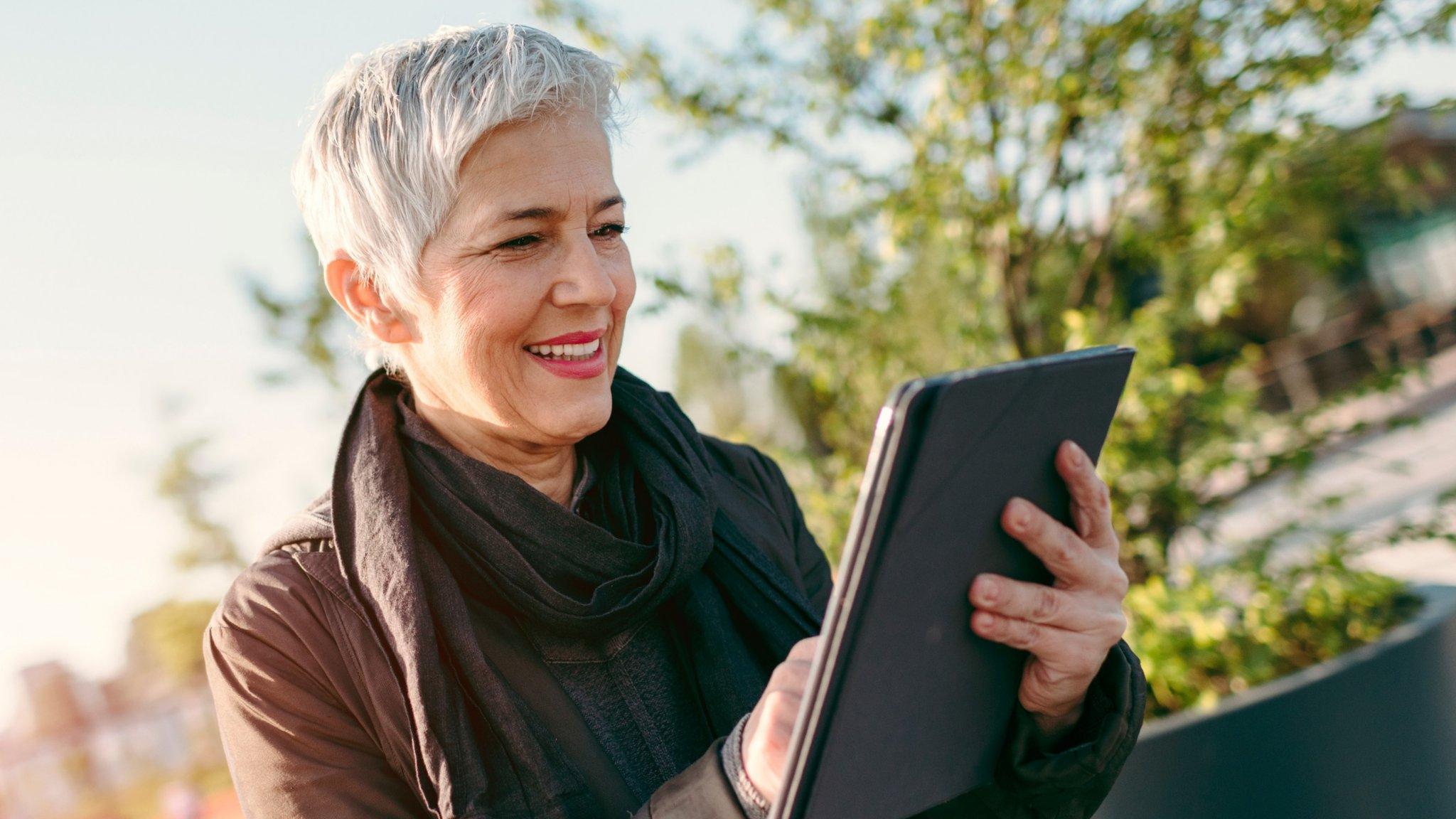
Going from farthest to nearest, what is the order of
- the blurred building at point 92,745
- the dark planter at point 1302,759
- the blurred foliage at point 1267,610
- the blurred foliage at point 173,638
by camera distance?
the blurred foliage at point 173,638, the blurred building at point 92,745, the blurred foliage at point 1267,610, the dark planter at point 1302,759

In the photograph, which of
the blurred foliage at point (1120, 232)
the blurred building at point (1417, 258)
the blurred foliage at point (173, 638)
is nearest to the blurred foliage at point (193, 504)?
the blurred foliage at point (173, 638)

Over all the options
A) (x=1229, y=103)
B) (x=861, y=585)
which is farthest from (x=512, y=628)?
(x=1229, y=103)

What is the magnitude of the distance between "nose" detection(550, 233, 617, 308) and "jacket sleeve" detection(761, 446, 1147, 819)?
88cm

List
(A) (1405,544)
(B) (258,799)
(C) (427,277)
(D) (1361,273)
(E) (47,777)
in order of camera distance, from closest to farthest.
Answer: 1. (B) (258,799)
2. (C) (427,277)
3. (A) (1405,544)
4. (E) (47,777)
5. (D) (1361,273)

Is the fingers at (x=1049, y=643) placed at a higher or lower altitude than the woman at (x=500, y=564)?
lower

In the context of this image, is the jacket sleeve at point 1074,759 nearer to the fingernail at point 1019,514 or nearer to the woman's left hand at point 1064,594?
the woman's left hand at point 1064,594

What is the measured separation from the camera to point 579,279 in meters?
1.52

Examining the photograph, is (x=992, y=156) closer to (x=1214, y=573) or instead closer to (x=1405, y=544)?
(x=1214, y=573)

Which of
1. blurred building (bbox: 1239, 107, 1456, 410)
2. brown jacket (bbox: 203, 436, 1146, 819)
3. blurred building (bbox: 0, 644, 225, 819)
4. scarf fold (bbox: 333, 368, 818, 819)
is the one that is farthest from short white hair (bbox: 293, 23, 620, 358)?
blurred building (bbox: 1239, 107, 1456, 410)

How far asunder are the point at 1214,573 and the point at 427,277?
3.21m

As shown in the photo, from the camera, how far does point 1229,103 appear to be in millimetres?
3547

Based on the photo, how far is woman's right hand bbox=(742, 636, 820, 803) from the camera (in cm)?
106

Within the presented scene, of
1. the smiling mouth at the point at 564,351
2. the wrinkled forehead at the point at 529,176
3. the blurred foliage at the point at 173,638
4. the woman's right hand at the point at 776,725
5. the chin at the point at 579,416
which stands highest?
the blurred foliage at the point at 173,638

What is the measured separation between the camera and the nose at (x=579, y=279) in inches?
60.0
